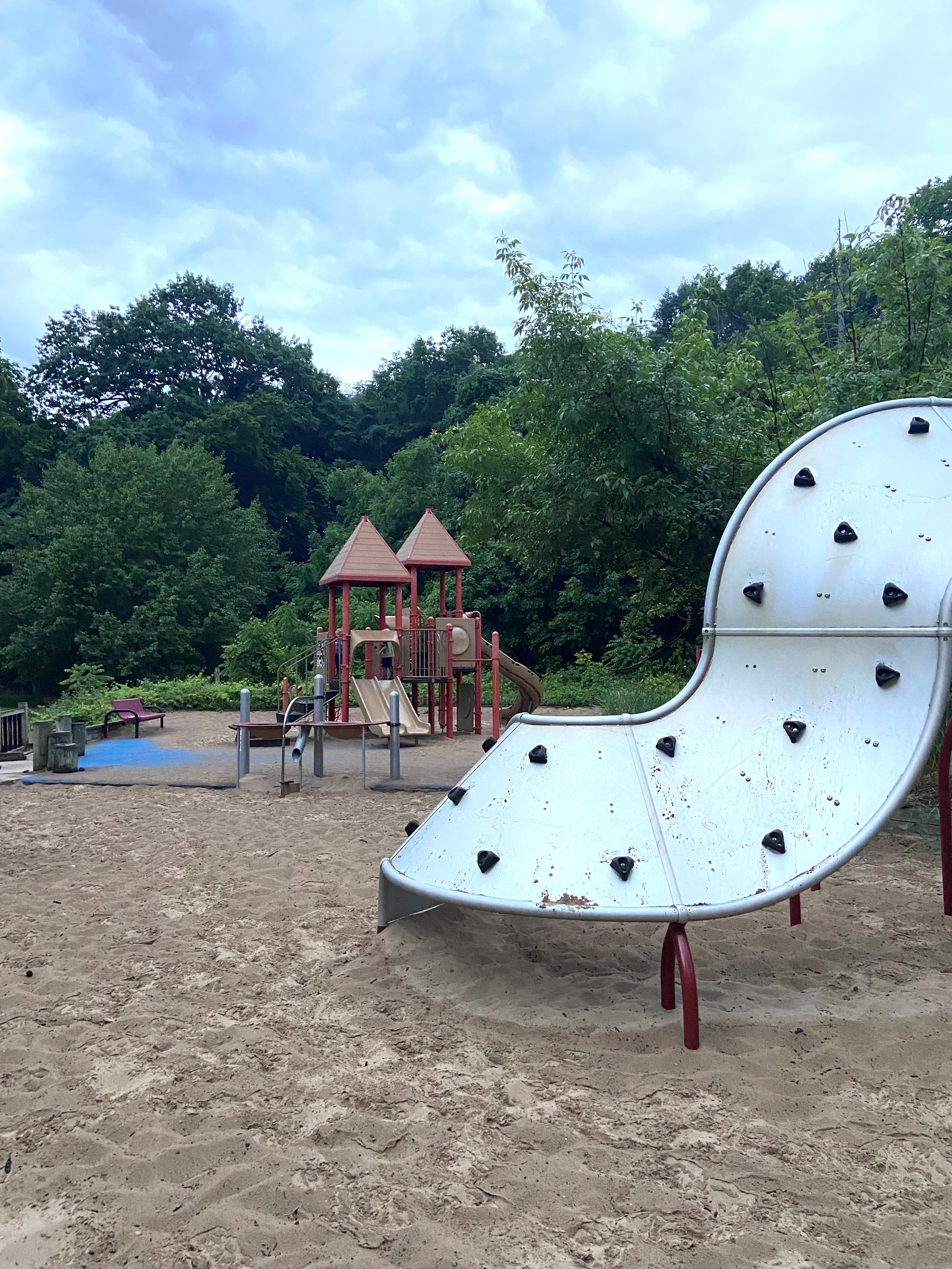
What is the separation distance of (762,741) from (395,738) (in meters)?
6.22

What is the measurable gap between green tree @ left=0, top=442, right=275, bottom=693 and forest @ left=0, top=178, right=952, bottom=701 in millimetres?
88

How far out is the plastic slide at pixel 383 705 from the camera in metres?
12.5

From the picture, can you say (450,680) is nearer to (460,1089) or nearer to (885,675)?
(885,675)

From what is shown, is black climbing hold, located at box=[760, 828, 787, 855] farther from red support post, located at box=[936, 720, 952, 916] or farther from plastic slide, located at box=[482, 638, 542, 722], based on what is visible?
plastic slide, located at box=[482, 638, 542, 722]

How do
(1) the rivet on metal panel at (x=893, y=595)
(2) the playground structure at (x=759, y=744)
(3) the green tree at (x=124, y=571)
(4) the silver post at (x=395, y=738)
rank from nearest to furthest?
1. (2) the playground structure at (x=759, y=744)
2. (1) the rivet on metal panel at (x=893, y=595)
3. (4) the silver post at (x=395, y=738)
4. (3) the green tree at (x=124, y=571)

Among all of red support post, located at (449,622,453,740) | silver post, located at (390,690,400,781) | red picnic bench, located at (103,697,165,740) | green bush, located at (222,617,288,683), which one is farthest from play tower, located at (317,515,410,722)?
green bush, located at (222,617,288,683)

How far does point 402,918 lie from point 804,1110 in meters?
2.24

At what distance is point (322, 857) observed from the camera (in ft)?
19.6

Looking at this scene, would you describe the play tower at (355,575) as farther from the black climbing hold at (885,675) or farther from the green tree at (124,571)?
the green tree at (124,571)

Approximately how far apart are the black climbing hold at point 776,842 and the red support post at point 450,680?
10007mm

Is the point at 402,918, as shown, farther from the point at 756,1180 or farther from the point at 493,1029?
the point at 756,1180

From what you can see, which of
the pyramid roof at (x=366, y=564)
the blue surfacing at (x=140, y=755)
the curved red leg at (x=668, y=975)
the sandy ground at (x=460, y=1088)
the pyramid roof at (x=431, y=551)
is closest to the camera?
the sandy ground at (x=460, y=1088)

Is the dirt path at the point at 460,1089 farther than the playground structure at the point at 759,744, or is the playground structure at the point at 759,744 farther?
the playground structure at the point at 759,744

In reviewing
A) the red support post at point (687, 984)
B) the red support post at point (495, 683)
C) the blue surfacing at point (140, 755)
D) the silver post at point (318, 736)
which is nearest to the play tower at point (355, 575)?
the red support post at point (495, 683)
